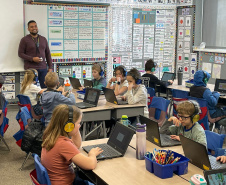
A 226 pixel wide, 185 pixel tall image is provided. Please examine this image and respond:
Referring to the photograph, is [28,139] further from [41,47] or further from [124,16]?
[124,16]

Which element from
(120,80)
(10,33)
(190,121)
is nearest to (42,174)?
(190,121)

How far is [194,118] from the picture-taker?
340 centimetres

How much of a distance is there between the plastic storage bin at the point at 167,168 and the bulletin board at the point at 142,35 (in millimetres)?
6429

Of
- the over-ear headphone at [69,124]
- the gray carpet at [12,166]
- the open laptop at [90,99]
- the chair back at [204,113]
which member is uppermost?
the over-ear headphone at [69,124]

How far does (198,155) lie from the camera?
2.78 meters

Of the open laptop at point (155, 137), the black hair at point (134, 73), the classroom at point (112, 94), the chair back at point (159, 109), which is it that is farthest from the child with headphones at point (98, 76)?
the open laptop at point (155, 137)

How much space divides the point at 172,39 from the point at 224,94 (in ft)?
13.4

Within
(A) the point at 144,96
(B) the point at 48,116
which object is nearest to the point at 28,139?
(B) the point at 48,116

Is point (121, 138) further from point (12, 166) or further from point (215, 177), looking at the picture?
point (12, 166)

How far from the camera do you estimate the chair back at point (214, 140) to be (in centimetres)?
337

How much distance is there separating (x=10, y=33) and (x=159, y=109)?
4067mm

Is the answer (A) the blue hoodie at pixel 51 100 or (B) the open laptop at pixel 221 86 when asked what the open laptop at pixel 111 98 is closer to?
(A) the blue hoodie at pixel 51 100

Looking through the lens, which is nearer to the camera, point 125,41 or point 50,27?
point 50,27

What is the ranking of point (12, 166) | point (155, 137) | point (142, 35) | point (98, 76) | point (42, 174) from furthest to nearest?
point (142, 35) < point (98, 76) < point (12, 166) < point (155, 137) < point (42, 174)
